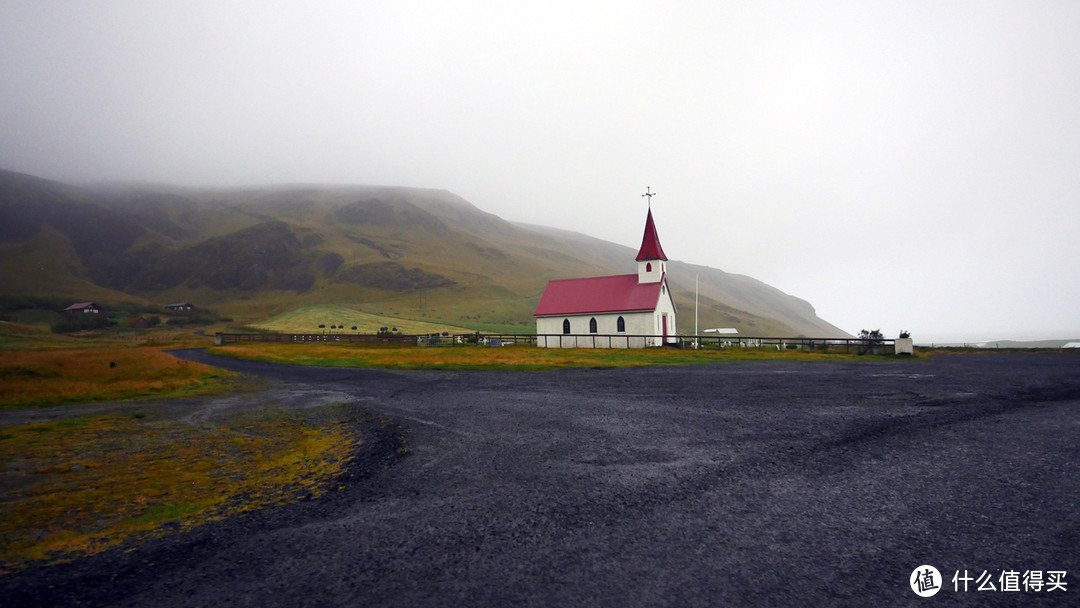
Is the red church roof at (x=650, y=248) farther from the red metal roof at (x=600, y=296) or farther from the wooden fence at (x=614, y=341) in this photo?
the wooden fence at (x=614, y=341)

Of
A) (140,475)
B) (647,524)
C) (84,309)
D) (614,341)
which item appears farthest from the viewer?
(84,309)

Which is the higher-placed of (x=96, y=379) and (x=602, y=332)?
(x=602, y=332)

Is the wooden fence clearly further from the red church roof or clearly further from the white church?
the red church roof

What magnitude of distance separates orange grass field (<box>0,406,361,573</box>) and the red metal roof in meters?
39.1

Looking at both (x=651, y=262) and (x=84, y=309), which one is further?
(x=84, y=309)

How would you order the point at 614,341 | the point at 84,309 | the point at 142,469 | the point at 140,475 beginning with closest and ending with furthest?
the point at 140,475 → the point at 142,469 → the point at 614,341 → the point at 84,309

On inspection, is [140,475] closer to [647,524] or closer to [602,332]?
[647,524]

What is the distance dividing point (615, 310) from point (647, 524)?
44406mm

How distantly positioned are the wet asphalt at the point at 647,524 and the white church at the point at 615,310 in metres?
36.7

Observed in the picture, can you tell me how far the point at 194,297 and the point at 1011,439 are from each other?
22330cm

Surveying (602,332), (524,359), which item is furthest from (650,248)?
(524,359)

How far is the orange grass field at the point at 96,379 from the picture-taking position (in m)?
19.0

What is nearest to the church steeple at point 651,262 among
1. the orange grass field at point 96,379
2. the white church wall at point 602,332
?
the white church wall at point 602,332

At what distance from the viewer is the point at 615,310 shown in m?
50.0
